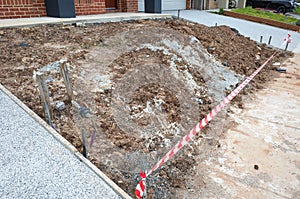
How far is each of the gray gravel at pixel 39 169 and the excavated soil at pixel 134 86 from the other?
0.34 m

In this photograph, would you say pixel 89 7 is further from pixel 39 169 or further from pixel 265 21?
pixel 265 21

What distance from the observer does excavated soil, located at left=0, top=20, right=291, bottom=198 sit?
312 centimetres

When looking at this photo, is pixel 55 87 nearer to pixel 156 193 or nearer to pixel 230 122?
pixel 156 193

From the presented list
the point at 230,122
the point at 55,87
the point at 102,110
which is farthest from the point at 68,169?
the point at 230,122

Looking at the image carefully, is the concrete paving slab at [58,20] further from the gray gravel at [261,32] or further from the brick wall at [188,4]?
the brick wall at [188,4]

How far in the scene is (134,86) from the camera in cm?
454

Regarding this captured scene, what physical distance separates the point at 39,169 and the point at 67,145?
0.39 m

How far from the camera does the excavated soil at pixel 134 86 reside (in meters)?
3.12

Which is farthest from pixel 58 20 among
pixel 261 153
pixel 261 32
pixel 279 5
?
pixel 279 5

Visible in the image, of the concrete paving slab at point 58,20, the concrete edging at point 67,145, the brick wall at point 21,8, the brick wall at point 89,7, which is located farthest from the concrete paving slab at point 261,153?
the brick wall at point 21,8

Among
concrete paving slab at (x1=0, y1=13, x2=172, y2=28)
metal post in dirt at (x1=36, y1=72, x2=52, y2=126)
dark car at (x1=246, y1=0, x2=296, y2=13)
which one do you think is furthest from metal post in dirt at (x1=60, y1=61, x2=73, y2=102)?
dark car at (x1=246, y1=0, x2=296, y2=13)

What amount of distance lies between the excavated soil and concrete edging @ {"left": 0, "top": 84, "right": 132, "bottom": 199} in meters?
0.13

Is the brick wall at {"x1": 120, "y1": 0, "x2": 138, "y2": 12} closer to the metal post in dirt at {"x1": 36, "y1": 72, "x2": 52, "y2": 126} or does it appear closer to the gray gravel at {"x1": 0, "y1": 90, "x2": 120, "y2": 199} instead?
the metal post in dirt at {"x1": 36, "y1": 72, "x2": 52, "y2": 126}

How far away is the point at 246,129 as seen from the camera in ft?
14.6
